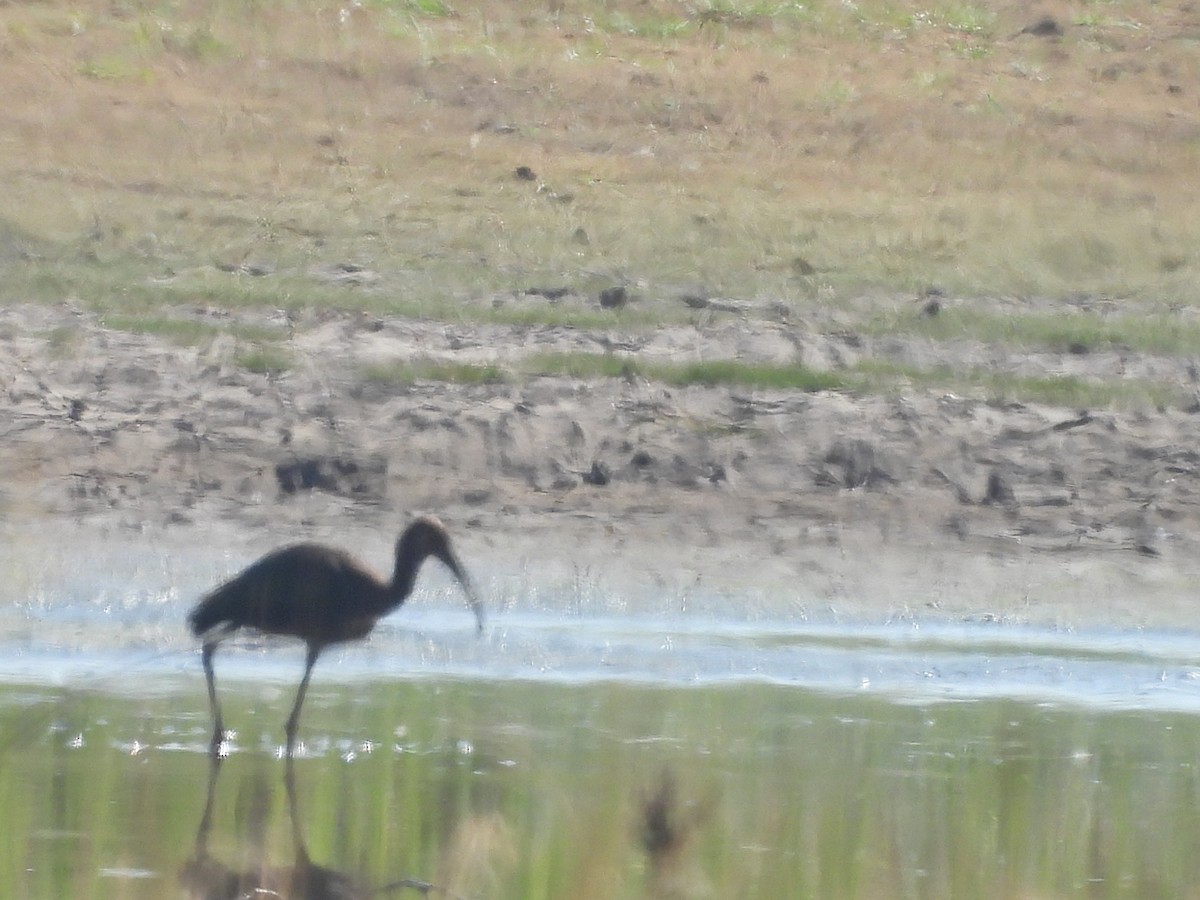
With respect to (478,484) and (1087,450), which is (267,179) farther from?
(1087,450)

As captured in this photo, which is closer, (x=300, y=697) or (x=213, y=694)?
(x=300, y=697)

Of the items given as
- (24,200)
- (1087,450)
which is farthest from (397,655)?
(24,200)

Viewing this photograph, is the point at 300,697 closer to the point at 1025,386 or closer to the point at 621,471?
the point at 621,471

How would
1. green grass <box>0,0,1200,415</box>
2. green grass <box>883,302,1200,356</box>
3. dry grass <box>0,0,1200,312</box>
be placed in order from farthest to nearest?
dry grass <box>0,0,1200,312</box>, green grass <box>0,0,1200,415</box>, green grass <box>883,302,1200,356</box>

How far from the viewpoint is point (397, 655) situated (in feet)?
25.6

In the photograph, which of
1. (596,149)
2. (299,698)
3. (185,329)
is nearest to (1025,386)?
(185,329)

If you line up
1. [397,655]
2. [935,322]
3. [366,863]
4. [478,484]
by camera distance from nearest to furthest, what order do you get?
[366,863] → [397,655] → [478,484] → [935,322]

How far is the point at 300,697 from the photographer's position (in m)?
6.79

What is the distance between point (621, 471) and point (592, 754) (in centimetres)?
345

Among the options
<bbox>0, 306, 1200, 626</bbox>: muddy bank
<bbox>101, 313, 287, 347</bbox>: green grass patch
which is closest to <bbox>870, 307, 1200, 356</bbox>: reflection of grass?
<bbox>0, 306, 1200, 626</bbox>: muddy bank

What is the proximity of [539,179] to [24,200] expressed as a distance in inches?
106

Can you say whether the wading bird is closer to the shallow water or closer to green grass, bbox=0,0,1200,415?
the shallow water

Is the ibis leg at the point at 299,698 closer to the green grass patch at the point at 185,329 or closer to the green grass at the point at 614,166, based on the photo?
the green grass at the point at 614,166

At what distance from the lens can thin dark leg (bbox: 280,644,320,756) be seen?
6.57 metres
